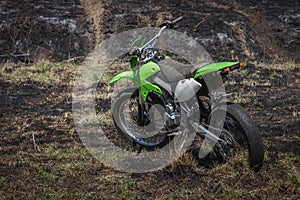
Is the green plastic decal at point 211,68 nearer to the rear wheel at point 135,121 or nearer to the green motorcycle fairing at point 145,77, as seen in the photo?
the green motorcycle fairing at point 145,77

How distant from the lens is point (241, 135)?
16.6ft

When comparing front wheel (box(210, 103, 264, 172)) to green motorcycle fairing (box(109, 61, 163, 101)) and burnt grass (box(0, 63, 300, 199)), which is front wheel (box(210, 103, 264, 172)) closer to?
burnt grass (box(0, 63, 300, 199))

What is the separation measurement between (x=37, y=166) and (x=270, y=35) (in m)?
10.9

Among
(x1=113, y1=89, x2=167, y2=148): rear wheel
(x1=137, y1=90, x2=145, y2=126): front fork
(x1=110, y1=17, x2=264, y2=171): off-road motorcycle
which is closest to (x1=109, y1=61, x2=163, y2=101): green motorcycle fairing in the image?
(x1=110, y1=17, x2=264, y2=171): off-road motorcycle

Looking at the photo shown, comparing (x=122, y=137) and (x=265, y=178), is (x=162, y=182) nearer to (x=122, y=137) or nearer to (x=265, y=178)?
(x=265, y=178)

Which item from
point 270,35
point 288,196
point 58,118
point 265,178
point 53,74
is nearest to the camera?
point 288,196

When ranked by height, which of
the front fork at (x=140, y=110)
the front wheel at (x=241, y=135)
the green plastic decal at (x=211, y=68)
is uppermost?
the green plastic decal at (x=211, y=68)

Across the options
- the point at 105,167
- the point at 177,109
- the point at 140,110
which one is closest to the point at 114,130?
the point at 140,110

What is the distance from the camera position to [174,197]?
183 inches

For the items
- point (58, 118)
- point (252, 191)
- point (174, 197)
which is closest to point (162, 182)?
point (174, 197)

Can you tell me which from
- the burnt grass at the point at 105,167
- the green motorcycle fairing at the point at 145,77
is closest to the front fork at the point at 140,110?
the green motorcycle fairing at the point at 145,77

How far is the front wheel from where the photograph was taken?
15.7ft

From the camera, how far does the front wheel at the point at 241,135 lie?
15.7 feet

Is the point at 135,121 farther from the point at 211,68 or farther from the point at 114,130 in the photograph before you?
the point at 211,68
